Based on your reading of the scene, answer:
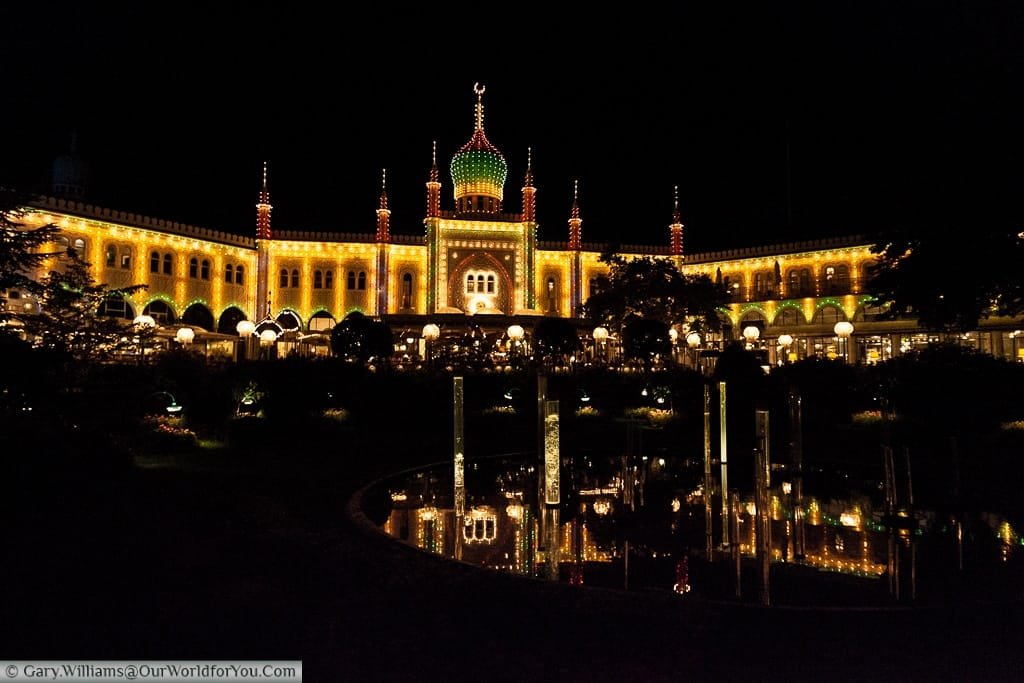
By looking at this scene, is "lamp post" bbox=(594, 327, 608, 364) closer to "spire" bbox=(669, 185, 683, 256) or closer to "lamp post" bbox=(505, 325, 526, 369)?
"lamp post" bbox=(505, 325, 526, 369)

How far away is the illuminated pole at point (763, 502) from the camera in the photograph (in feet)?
22.6

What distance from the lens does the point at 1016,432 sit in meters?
15.8

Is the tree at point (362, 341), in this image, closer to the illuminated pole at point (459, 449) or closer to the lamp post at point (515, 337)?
the lamp post at point (515, 337)

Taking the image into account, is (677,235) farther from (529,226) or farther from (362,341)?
(362,341)

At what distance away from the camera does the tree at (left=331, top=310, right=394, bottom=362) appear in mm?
25188

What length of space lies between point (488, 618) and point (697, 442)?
13.6 m

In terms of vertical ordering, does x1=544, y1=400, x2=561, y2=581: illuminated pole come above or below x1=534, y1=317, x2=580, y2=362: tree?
below

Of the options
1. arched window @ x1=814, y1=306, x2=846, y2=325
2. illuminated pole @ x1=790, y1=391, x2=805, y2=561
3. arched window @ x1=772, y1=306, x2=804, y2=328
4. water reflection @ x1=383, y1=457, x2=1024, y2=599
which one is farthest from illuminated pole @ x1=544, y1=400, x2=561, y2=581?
arched window @ x1=772, y1=306, x2=804, y2=328

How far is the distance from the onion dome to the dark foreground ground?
1490 inches

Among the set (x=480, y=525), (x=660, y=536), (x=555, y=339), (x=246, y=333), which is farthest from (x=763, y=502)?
(x=246, y=333)

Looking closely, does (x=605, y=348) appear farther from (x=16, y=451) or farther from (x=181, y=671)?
(x=181, y=671)

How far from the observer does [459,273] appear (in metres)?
42.8

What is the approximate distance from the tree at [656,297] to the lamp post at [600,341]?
1630 mm

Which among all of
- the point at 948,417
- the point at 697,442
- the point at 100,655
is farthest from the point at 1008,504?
the point at 100,655
